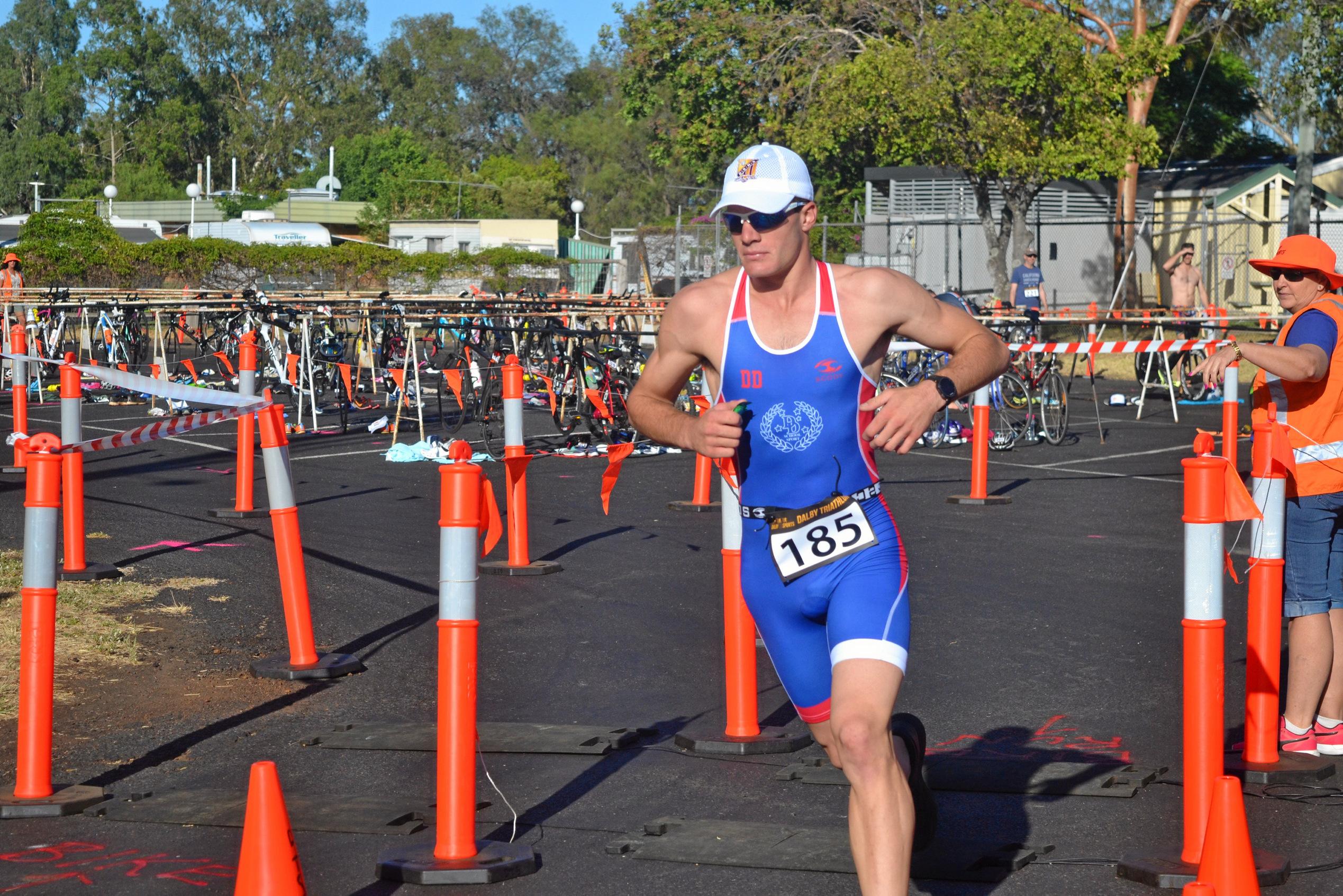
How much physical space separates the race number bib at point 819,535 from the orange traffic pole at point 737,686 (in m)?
1.91

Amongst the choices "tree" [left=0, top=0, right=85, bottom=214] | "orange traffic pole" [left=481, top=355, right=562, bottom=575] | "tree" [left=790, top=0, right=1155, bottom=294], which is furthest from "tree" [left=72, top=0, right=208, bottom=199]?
"orange traffic pole" [left=481, top=355, right=562, bottom=575]

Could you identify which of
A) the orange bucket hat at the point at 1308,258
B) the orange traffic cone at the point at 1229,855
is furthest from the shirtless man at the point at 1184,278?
the orange traffic cone at the point at 1229,855

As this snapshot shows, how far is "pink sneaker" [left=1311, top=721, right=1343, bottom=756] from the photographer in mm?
6293

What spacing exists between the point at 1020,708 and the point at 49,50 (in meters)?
116

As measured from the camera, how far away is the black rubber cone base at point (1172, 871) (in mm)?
4848

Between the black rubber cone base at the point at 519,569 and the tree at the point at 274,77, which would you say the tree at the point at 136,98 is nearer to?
the tree at the point at 274,77

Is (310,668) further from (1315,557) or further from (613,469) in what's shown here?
(1315,557)

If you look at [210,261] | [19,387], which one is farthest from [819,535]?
[210,261]

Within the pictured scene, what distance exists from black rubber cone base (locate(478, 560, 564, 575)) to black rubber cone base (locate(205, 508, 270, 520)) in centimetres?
277

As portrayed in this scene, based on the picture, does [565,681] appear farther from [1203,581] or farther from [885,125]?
[885,125]

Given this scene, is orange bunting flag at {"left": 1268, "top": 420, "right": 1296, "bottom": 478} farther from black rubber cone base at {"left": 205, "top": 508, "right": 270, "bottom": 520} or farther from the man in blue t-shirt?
the man in blue t-shirt

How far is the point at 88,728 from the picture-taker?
270 inches

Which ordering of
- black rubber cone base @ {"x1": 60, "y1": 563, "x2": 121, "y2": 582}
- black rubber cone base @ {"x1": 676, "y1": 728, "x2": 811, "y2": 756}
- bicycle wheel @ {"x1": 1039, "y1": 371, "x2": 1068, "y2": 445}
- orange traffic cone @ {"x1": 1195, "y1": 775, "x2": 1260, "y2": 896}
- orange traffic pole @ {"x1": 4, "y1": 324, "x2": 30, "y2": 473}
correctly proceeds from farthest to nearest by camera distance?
1. bicycle wheel @ {"x1": 1039, "y1": 371, "x2": 1068, "y2": 445}
2. orange traffic pole @ {"x1": 4, "y1": 324, "x2": 30, "y2": 473}
3. black rubber cone base @ {"x1": 60, "y1": 563, "x2": 121, "y2": 582}
4. black rubber cone base @ {"x1": 676, "y1": 728, "x2": 811, "y2": 756}
5. orange traffic cone @ {"x1": 1195, "y1": 775, "x2": 1260, "y2": 896}

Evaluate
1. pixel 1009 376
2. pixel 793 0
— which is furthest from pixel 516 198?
pixel 1009 376
